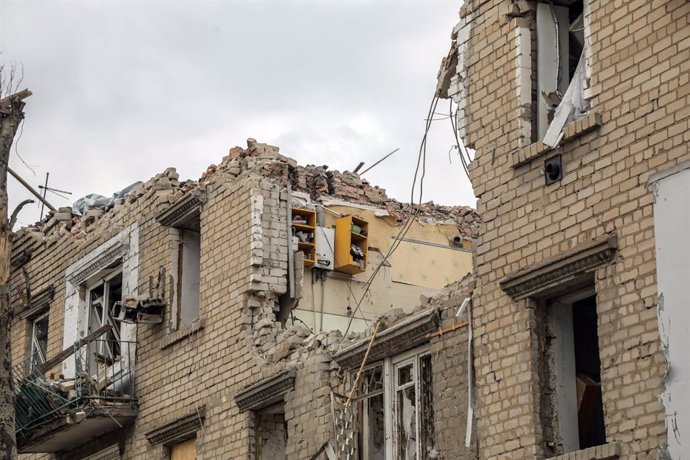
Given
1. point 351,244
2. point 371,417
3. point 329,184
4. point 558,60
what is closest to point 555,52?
point 558,60

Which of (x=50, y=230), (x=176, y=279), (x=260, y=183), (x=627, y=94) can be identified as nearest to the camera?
(x=627, y=94)

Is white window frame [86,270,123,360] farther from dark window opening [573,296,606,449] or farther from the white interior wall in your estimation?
the white interior wall

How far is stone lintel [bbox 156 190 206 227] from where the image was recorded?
20.1 metres

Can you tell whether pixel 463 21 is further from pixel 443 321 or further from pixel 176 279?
pixel 176 279

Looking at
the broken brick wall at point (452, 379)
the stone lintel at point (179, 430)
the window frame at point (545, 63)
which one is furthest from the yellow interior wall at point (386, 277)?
the window frame at point (545, 63)

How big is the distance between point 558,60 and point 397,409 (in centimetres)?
406

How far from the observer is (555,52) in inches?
Answer: 559

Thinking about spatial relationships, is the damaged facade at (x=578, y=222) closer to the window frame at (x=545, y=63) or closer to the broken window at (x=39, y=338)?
the window frame at (x=545, y=63)

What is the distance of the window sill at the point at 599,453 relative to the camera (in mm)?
11953

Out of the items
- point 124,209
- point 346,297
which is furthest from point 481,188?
point 124,209

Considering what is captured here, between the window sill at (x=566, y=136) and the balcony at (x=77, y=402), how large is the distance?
871cm

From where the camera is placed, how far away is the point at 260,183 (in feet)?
63.1

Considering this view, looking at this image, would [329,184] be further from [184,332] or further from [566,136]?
[566,136]

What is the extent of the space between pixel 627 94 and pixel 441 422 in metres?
3.82
